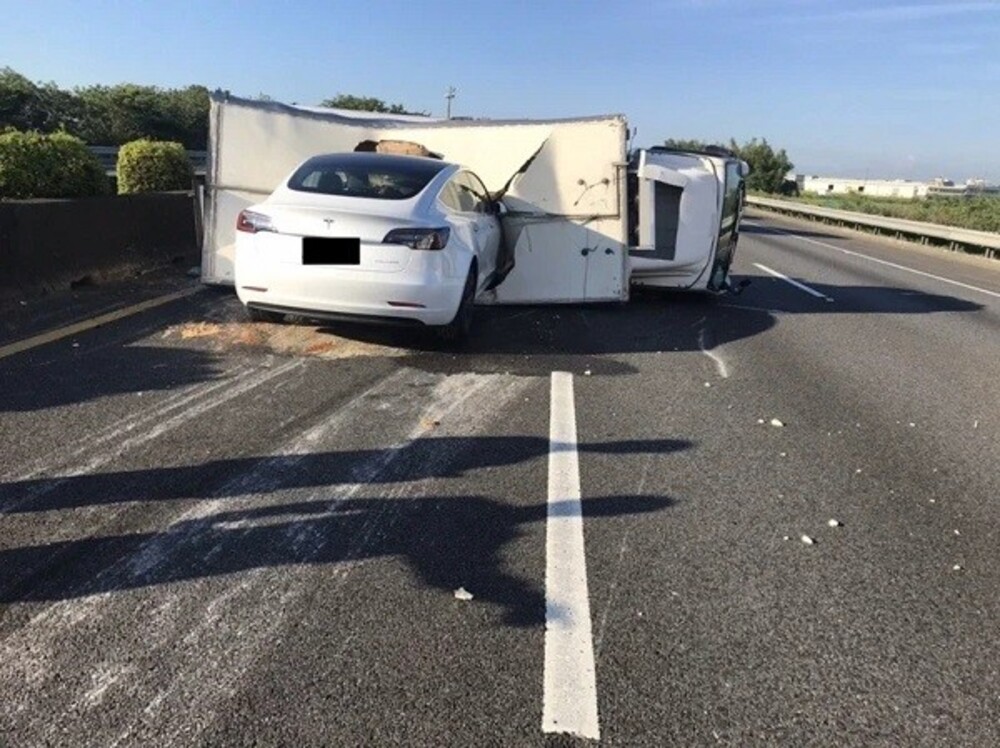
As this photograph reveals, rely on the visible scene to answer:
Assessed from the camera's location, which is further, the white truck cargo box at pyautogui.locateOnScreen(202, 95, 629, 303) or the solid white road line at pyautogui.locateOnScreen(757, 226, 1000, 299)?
the solid white road line at pyautogui.locateOnScreen(757, 226, 1000, 299)

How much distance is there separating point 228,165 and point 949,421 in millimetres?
6538

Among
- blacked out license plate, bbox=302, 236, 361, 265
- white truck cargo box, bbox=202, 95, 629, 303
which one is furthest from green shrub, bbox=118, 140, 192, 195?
blacked out license plate, bbox=302, 236, 361, 265

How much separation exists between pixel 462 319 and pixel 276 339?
156cm

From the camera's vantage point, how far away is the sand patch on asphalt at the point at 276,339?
269 inches

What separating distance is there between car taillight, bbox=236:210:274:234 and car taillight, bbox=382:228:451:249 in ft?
2.95

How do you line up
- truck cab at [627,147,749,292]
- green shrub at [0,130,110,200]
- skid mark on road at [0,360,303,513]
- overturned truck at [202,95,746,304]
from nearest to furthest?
skid mark on road at [0,360,303,513] < overturned truck at [202,95,746,304] < green shrub at [0,130,110,200] < truck cab at [627,147,749,292]

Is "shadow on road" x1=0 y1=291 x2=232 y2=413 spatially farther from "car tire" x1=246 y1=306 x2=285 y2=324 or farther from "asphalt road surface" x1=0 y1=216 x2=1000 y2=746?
"car tire" x1=246 y1=306 x2=285 y2=324

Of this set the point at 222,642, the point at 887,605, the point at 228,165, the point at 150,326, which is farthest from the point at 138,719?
the point at 228,165

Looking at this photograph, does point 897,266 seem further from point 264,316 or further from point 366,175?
point 264,316

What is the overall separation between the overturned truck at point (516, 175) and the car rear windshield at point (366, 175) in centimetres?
114

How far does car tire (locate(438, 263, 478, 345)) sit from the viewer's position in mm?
6969

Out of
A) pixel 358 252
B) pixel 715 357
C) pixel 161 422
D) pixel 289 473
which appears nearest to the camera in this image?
pixel 289 473

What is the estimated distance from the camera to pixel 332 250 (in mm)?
6281

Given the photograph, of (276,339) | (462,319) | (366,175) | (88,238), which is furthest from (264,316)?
(88,238)
